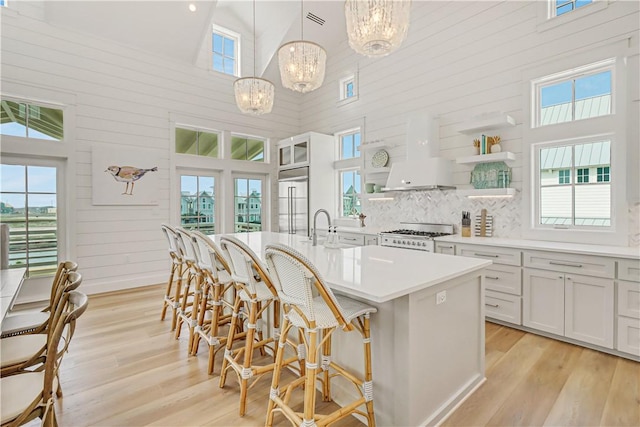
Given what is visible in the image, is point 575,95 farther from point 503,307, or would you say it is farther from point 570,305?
point 503,307

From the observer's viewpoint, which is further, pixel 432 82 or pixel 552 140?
pixel 432 82

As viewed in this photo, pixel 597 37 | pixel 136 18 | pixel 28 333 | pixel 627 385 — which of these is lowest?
pixel 627 385

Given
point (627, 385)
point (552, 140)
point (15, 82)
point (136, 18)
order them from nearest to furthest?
1. point (627, 385)
2. point (552, 140)
3. point (15, 82)
4. point (136, 18)

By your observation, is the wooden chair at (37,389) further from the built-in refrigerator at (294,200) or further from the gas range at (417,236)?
the built-in refrigerator at (294,200)

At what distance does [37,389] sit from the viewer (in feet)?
4.45

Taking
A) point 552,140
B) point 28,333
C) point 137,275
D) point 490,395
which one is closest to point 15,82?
point 137,275

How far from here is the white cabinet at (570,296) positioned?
8.67 ft

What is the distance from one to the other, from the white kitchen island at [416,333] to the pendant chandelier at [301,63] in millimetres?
1696

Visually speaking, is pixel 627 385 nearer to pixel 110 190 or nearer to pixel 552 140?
pixel 552 140

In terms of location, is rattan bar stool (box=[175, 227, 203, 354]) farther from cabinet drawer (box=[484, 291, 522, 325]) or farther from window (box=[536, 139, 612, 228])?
window (box=[536, 139, 612, 228])

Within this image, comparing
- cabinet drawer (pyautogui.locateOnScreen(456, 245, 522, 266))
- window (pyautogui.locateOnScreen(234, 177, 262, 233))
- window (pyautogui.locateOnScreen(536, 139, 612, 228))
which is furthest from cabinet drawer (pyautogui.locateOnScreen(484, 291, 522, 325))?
window (pyautogui.locateOnScreen(234, 177, 262, 233))

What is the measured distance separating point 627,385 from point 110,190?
6.01m

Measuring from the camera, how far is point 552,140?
134 inches

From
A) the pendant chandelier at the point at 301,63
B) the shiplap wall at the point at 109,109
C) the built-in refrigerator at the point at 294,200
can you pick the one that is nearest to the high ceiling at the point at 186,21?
the shiplap wall at the point at 109,109
